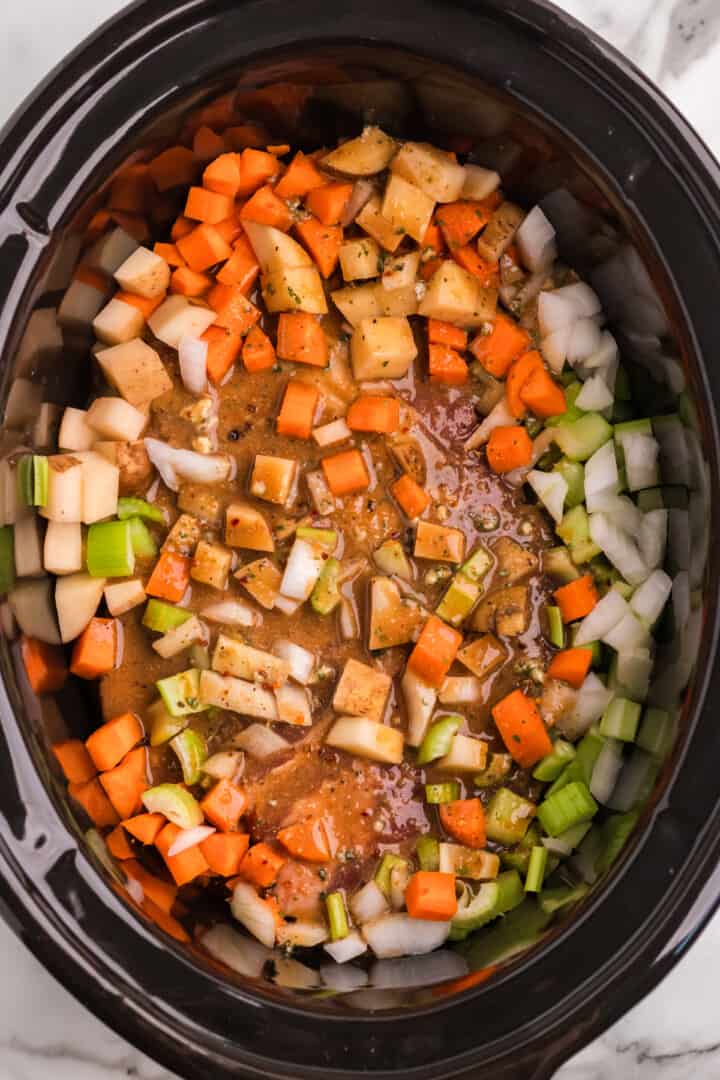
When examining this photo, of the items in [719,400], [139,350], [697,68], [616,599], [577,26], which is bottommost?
[139,350]

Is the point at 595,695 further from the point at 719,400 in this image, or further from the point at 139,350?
the point at 139,350

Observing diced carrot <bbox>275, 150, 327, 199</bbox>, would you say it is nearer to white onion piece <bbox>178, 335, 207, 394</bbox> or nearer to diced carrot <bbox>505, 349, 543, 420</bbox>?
white onion piece <bbox>178, 335, 207, 394</bbox>

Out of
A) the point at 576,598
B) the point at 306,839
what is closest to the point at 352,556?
the point at 576,598

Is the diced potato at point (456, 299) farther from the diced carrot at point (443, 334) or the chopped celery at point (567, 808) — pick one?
the chopped celery at point (567, 808)

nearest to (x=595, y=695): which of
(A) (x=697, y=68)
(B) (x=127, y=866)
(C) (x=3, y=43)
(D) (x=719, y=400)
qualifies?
(D) (x=719, y=400)

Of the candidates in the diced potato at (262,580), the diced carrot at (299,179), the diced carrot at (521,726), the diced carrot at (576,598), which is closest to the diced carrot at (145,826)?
the diced potato at (262,580)
